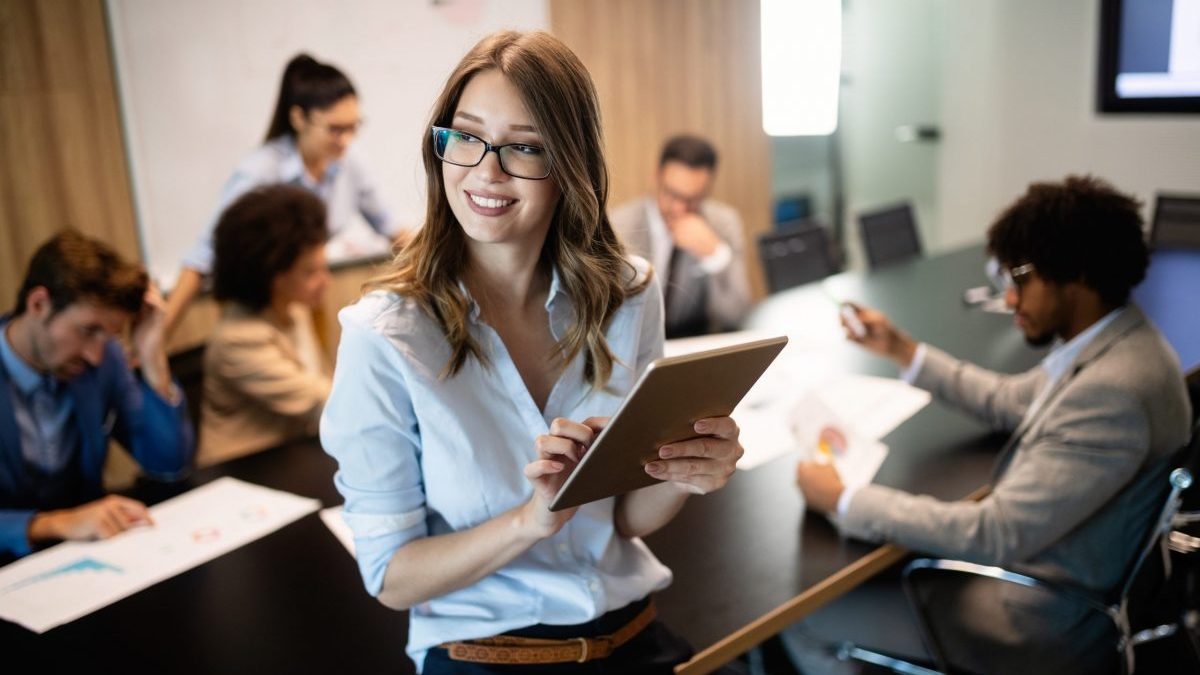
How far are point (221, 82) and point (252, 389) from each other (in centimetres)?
176

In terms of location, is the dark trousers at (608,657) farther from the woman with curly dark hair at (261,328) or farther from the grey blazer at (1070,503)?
the woman with curly dark hair at (261,328)

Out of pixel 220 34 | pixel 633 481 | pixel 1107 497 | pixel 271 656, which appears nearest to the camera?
pixel 633 481

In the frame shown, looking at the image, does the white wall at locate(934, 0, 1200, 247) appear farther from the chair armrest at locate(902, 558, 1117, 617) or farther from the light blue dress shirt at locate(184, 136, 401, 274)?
the chair armrest at locate(902, 558, 1117, 617)

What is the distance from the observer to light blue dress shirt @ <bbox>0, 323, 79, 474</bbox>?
2088 millimetres

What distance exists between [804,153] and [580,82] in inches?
234

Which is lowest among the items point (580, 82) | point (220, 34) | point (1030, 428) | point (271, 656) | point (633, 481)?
point (271, 656)

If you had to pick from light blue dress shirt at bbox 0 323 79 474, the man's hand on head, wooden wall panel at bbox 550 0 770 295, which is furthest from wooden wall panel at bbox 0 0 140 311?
wooden wall panel at bbox 550 0 770 295

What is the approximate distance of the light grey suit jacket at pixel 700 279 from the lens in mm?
3500

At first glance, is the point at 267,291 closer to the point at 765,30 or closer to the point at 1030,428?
the point at 1030,428

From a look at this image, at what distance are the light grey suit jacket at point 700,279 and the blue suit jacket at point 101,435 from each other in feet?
5.13

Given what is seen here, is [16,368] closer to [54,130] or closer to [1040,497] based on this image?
[54,130]

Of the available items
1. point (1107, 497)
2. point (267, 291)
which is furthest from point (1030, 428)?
point (267, 291)

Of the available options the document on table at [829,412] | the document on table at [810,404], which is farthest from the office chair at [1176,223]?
the document on table at [829,412]

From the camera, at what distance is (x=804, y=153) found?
6.95m
